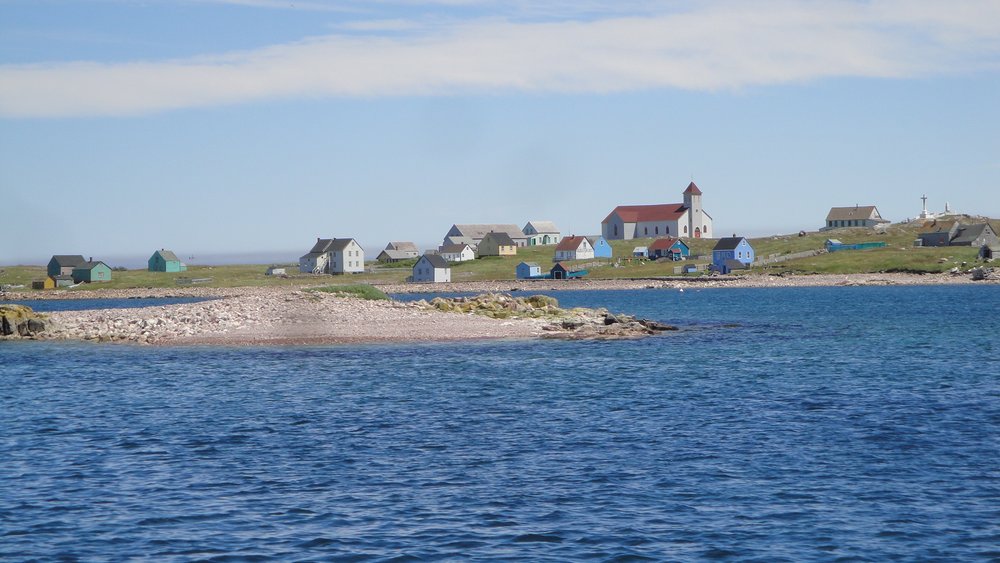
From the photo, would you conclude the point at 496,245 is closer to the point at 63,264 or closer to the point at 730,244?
the point at 730,244

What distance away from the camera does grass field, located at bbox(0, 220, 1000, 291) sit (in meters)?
142

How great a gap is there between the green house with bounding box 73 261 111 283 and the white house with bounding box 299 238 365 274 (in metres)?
29.8

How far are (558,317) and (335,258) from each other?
98639mm

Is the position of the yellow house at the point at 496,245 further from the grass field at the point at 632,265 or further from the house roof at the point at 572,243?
the house roof at the point at 572,243

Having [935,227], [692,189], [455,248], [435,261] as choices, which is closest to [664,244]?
[692,189]

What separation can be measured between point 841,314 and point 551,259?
321ft

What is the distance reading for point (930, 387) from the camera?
3706 centimetres

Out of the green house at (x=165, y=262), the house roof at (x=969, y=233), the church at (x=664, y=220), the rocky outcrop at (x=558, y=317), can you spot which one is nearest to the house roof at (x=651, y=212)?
the church at (x=664, y=220)

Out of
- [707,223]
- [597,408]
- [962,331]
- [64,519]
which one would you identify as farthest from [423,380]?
[707,223]

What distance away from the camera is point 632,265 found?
16175cm

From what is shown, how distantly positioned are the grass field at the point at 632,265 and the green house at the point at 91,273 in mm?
2277

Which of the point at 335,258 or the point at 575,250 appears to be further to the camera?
the point at 575,250

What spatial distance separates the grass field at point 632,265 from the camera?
467ft

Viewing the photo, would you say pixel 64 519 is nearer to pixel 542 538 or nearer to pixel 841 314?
pixel 542 538
